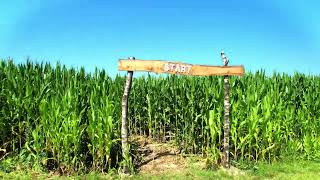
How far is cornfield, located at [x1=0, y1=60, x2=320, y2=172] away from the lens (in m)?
11.7

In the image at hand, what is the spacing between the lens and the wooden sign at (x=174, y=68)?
11805 millimetres

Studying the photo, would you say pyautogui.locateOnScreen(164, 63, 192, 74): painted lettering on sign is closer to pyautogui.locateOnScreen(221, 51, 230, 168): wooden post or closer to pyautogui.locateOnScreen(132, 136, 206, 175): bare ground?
pyautogui.locateOnScreen(221, 51, 230, 168): wooden post

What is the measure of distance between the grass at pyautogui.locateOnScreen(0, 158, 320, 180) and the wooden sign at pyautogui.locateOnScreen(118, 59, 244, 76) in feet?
8.31

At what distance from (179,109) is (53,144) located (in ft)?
14.9

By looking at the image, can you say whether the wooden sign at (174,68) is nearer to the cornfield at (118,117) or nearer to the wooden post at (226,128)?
the wooden post at (226,128)

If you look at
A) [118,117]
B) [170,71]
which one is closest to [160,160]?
[118,117]

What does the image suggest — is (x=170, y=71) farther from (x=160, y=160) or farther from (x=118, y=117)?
(x=160, y=160)

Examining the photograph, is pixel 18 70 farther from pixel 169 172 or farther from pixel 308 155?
pixel 308 155

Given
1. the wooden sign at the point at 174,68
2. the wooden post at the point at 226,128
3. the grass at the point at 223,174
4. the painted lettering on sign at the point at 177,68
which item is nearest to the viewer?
the grass at the point at 223,174

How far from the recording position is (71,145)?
11.7m

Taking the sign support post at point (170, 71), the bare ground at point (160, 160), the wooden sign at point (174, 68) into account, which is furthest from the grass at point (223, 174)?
the wooden sign at point (174, 68)

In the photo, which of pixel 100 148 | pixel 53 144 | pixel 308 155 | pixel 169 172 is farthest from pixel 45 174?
pixel 308 155

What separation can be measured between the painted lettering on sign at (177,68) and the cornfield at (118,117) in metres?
1.47

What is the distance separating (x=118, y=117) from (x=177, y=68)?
1.95 metres
